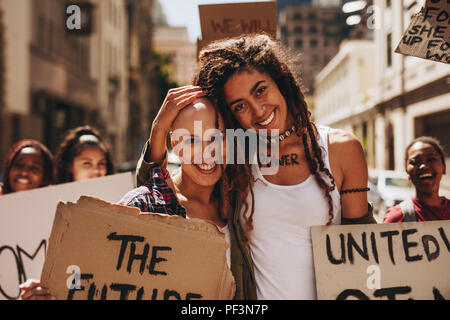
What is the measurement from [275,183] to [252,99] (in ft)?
1.23

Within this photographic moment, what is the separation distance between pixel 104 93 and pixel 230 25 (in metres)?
24.3

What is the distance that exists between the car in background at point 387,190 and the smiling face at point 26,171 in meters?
7.61

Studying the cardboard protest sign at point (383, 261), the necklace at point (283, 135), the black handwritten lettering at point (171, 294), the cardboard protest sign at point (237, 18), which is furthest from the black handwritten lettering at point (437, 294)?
the cardboard protest sign at point (237, 18)

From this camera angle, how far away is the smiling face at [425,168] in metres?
2.67

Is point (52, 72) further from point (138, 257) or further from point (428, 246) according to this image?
point (428, 246)

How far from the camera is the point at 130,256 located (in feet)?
5.40

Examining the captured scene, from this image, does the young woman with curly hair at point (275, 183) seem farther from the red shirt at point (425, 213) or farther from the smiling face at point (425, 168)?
the smiling face at point (425, 168)

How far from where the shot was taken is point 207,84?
79.6 inches

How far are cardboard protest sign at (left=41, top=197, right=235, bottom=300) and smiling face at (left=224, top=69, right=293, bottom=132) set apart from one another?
22.0 inches

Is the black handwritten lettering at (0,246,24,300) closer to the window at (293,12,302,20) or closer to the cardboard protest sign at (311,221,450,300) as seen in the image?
the cardboard protest sign at (311,221,450,300)

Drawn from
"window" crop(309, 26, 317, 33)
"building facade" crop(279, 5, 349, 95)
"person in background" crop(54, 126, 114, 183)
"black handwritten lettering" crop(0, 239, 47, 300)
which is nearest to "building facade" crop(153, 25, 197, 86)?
"building facade" crop(279, 5, 349, 95)

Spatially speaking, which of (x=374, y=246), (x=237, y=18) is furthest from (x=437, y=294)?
(x=237, y=18)

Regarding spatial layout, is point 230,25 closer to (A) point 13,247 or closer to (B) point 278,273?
(B) point 278,273
